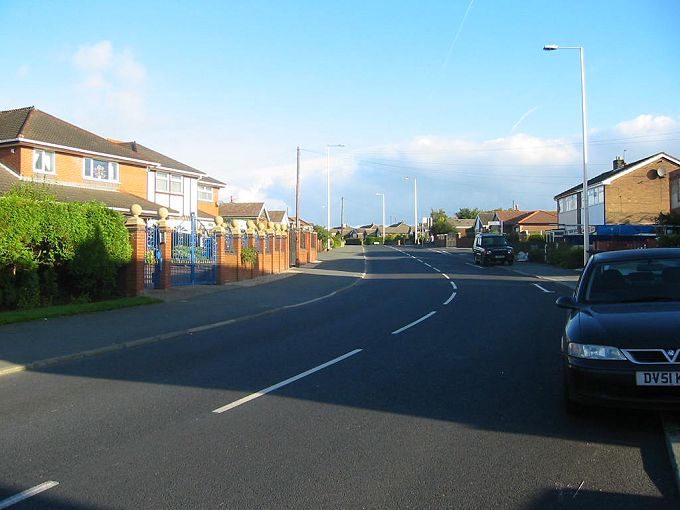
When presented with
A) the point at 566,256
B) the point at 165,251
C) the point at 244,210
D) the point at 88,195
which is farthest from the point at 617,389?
the point at 244,210

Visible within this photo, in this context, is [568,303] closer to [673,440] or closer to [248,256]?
[673,440]

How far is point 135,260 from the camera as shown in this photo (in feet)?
59.8

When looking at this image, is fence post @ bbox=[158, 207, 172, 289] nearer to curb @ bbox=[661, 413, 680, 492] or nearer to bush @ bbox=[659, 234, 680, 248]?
curb @ bbox=[661, 413, 680, 492]

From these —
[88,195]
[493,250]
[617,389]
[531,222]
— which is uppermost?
[531,222]

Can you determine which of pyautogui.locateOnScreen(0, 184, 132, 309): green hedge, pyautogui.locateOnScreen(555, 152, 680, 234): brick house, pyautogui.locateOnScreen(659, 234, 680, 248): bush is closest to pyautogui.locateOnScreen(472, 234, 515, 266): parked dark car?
pyautogui.locateOnScreen(555, 152, 680, 234): brick house

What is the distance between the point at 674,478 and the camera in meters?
4.61

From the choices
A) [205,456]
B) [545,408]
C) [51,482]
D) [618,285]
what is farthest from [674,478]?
[51,482]

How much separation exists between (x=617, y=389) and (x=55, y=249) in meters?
13.6

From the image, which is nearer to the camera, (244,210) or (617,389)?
(617,389)

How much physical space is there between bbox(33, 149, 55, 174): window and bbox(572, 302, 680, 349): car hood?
28.5 m

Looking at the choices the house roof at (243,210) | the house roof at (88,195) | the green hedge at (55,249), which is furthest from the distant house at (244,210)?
the green hedge at (55,249)

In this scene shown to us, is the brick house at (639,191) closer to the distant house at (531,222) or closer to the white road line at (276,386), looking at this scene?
the distant house at (531,222)

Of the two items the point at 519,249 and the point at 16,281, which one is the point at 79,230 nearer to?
the point at 16,281

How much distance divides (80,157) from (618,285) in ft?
96.9
